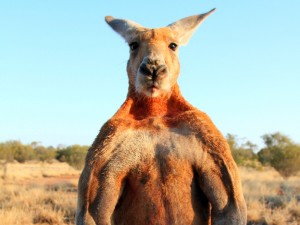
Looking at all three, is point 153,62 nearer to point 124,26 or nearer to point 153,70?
point 153,70

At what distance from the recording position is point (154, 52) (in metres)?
3.55

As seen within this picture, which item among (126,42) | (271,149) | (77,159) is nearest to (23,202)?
(126,42)

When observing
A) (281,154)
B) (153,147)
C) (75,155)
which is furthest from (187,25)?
(75,155)

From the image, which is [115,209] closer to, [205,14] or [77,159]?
[205,14]

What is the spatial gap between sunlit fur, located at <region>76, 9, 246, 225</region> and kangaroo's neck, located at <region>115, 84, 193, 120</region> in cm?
10

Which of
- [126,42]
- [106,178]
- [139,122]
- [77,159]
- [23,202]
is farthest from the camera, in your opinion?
[77,159]

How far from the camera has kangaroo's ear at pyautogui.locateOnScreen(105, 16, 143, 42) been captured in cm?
397

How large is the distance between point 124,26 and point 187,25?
512 millimetres

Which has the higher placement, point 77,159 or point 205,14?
point 205,14

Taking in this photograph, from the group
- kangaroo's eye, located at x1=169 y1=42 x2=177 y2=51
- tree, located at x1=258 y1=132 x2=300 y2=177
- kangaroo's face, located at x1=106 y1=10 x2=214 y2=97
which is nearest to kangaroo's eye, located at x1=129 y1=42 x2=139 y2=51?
kangaroo's face, located at x1=106 y1=10 x2=214 y2=97

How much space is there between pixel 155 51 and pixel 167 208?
109 cm

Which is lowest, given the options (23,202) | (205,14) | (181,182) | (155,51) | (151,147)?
(23,202)

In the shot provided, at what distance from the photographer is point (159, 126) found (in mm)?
3500

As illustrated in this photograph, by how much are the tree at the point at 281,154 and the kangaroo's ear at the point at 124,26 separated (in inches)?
1159
